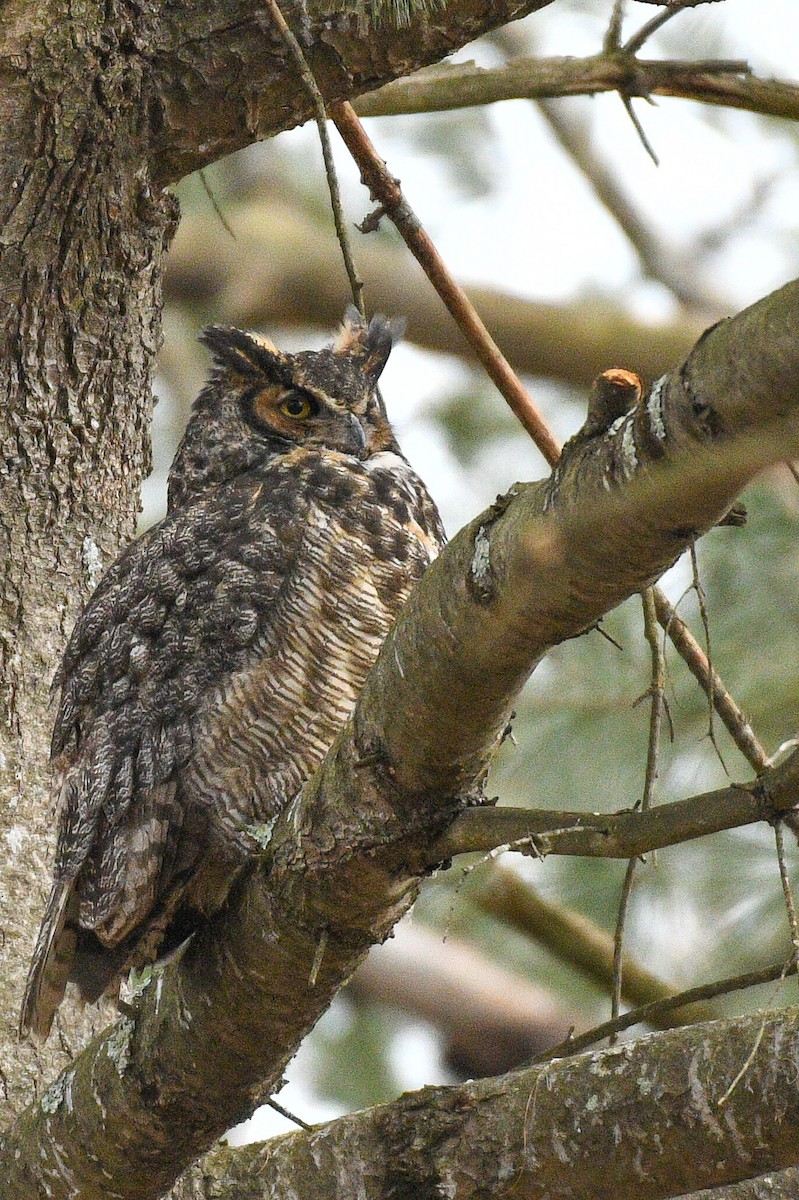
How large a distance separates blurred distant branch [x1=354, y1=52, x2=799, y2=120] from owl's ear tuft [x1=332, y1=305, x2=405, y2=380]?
419 mm

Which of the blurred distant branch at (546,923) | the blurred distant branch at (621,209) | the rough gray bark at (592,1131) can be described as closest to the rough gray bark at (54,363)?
the rough gray bark at (592,1131)

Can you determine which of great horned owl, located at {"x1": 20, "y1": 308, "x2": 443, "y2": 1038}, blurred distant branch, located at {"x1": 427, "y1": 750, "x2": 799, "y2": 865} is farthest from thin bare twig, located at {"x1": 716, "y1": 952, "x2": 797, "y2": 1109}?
great horned owl, located at {"x1": 20, "y1": 308, "x2": 443, "y2": 1038}

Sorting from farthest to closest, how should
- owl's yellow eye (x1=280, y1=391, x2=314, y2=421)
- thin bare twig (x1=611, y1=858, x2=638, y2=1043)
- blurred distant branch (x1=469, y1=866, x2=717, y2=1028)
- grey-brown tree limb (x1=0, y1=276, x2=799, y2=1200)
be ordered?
blurred distant branch (x1=469, y1=866, x2=717, y2=1028) < owl's yellow eye (x1=280, y1=391, x2=314, y2=421) < thin bare twig (x1=611, y1=858, x2=638, y2=1043) < grey-brown tree limb (x1=0, y1=276, x2=799, y2=1200)

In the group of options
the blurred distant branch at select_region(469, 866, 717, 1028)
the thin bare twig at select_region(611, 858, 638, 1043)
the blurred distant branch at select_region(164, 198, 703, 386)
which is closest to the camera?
the thin bare twig at select_region(611, 858, 638, 1043)

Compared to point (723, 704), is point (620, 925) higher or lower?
lower

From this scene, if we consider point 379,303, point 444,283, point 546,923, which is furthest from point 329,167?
point 379,303

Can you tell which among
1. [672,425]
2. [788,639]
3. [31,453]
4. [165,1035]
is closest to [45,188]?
[31,453]

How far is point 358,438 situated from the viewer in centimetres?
257

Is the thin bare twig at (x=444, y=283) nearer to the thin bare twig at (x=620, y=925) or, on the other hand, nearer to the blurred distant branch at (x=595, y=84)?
the blurred distant branch at (x=595, y=84)

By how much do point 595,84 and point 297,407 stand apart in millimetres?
754

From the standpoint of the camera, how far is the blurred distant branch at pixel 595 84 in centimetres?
239

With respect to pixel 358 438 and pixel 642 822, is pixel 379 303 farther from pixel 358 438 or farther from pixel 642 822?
pixel 642 822

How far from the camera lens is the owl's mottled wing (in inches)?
86.4

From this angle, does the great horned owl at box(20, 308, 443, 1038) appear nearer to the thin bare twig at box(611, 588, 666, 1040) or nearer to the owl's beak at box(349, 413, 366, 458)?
the owl's beak at box(349, 413, 366, 458)
